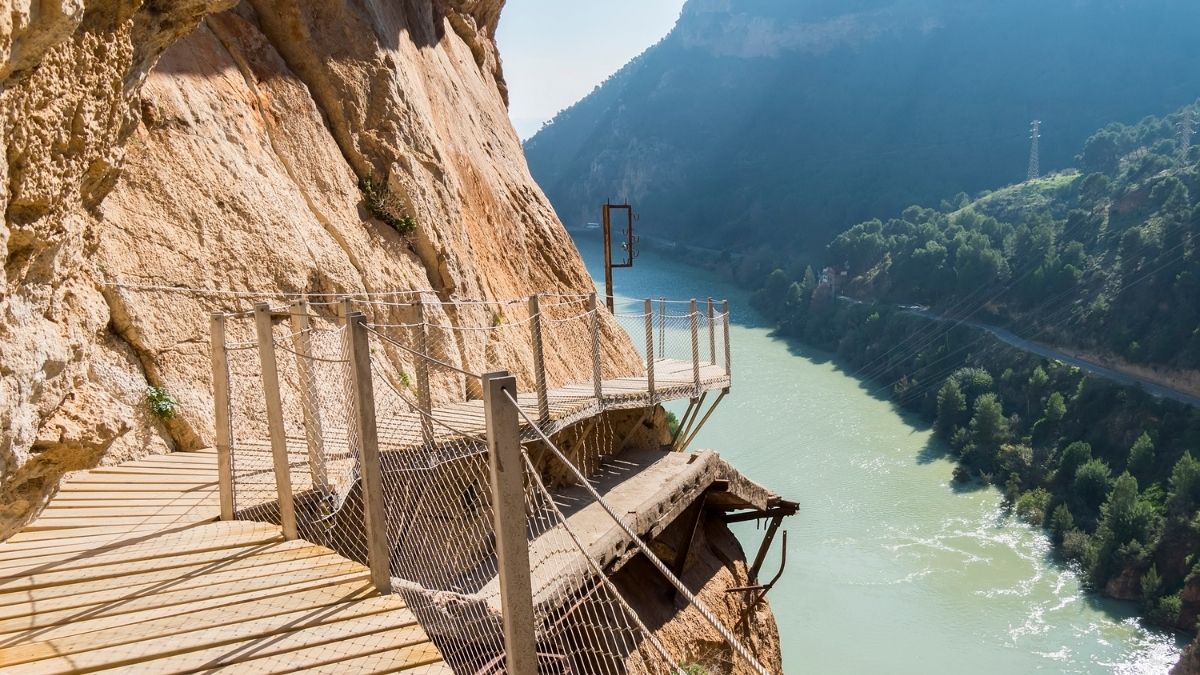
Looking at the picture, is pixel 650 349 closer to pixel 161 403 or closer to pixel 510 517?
pixel 161 403

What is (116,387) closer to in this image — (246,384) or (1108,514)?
(246,384)

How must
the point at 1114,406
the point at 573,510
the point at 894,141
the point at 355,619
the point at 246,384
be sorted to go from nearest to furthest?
the point at 355,619 < the point at 246,384 < the point at 573,510 < the point at 1114,406 < the point at 894,141

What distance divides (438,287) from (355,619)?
6829 mm

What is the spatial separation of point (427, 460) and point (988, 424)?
43387mm

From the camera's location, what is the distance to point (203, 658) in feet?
10.5

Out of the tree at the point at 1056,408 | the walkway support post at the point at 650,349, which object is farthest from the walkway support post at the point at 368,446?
the tree at the point at 1056,408

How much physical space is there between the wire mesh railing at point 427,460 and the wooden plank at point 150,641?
1.11 feet

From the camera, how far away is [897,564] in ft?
108

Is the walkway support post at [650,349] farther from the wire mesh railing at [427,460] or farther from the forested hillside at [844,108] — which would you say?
the forested hillside at [844,108]

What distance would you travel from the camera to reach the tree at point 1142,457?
40156 millimetres

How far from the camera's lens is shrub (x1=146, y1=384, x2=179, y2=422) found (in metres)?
6.36

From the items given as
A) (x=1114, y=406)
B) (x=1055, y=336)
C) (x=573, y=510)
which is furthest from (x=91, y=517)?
(x=1055, y=336)

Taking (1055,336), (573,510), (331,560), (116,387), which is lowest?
(1055,336)

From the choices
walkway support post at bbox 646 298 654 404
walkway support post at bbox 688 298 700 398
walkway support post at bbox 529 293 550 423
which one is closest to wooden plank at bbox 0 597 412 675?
walkway support post at bbox 529 293 550 423
